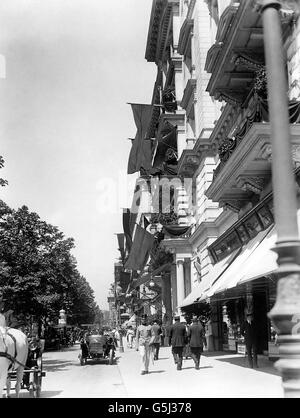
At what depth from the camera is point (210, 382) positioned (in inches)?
546

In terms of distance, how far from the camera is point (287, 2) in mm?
6090

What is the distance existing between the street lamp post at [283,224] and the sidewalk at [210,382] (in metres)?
5.34

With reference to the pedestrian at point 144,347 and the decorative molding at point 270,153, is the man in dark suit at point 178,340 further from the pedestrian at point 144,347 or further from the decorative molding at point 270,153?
the decorative molding at point 270,153

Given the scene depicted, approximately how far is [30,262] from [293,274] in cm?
2355

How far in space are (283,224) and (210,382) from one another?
9.81 m

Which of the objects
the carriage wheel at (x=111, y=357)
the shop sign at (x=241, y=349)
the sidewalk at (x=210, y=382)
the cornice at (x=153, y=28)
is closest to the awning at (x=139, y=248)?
the carriage wheel at (x=111, y=357)

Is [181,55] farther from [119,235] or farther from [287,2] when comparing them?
[119,235]

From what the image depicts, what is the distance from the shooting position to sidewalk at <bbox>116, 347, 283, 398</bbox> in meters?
11.3

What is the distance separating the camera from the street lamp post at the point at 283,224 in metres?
4.88

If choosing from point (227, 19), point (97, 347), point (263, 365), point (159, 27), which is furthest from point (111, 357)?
point (159, 27)

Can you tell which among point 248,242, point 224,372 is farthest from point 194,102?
point 224,372

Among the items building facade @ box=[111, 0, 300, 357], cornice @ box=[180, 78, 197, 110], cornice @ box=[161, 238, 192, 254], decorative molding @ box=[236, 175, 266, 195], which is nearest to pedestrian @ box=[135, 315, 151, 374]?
building facade @ box=[111, 0, 300, 357]

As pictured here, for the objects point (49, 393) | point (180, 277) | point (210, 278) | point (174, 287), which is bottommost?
point (49, 393)

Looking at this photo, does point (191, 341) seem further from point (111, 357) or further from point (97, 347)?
point (97, 347)
